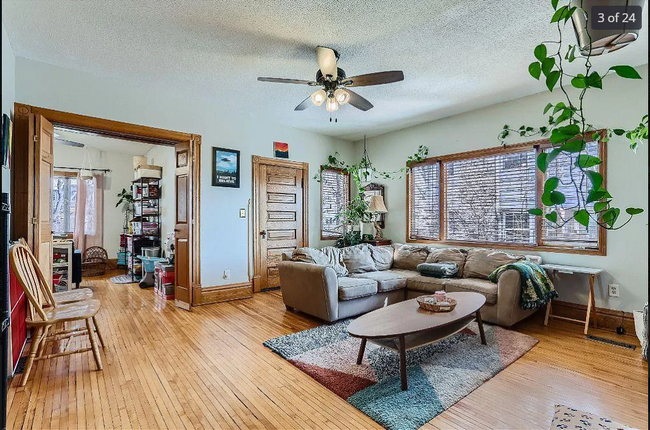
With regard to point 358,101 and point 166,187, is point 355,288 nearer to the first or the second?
point 358,101

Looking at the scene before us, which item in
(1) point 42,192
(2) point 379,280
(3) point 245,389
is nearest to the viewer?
(3) point 245,389

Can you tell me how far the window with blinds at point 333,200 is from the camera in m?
6.10

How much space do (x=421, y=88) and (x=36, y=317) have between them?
4.16 m

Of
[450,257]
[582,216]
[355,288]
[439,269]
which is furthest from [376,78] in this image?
[450,257]

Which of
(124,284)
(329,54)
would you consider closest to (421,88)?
(329,54)

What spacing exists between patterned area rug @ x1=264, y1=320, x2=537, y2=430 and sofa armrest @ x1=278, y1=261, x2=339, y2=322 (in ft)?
0.74

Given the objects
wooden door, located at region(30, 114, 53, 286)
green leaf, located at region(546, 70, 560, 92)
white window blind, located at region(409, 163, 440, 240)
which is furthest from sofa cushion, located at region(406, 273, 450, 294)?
wooden door, located at region(30, 114, 53, 286)

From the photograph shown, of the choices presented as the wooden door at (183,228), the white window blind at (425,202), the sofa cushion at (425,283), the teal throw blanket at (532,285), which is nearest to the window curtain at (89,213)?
the wooden door at (183,228)

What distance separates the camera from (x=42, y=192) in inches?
129

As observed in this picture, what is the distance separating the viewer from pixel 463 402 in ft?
7.22

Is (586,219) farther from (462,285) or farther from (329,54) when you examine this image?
(462,285)

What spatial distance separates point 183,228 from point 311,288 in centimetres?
195

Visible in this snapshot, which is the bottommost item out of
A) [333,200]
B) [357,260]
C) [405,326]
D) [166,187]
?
[405,326]

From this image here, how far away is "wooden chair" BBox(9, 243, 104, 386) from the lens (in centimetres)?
238
